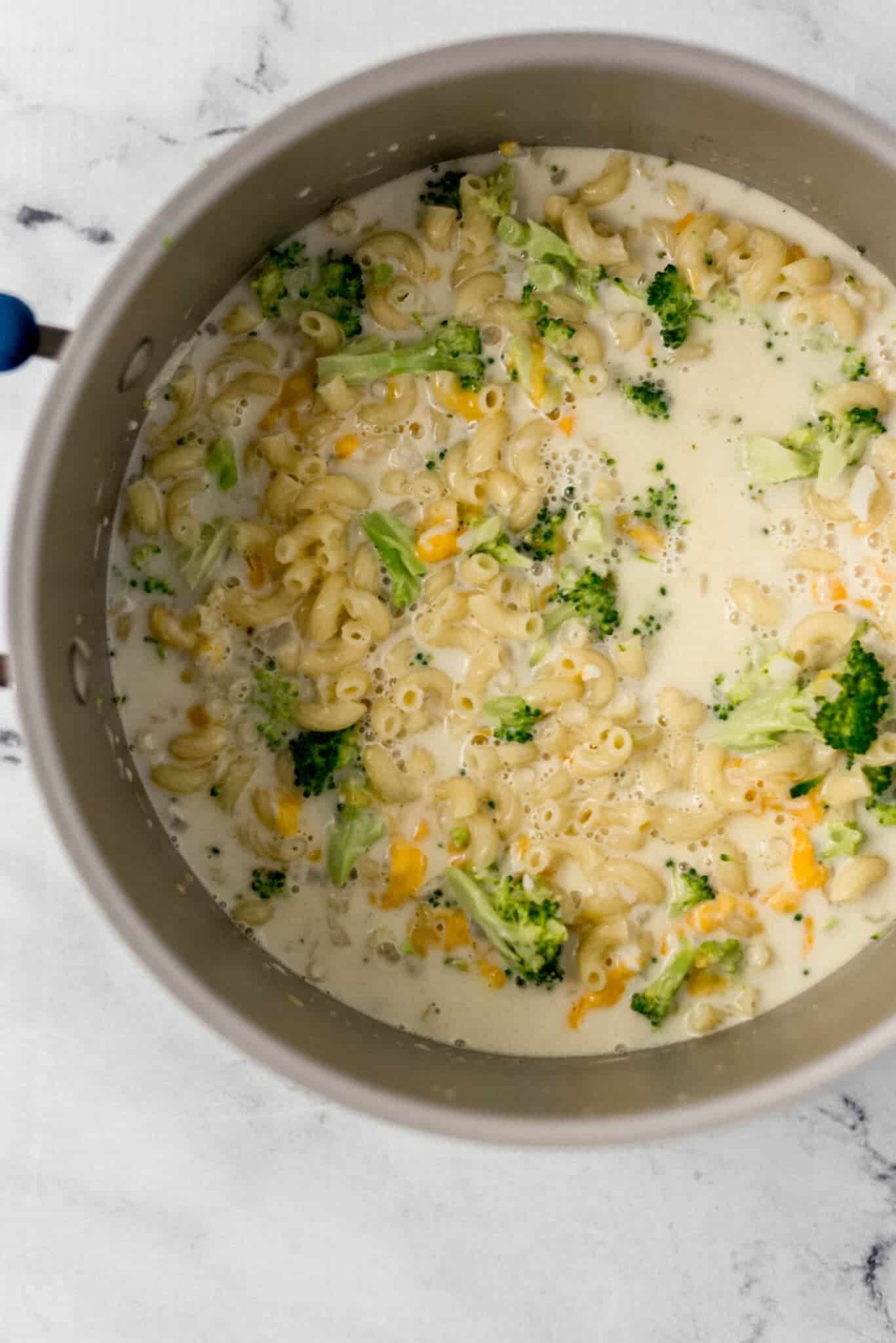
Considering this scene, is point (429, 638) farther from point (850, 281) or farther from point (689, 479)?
point (850, 281)

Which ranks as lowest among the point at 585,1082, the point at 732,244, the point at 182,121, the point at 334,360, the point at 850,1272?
the point at 850,1272

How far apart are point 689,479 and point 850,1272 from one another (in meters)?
1.15

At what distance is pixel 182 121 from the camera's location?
1.85 m

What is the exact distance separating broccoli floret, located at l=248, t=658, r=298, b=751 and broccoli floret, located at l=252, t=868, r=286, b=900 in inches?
6.8

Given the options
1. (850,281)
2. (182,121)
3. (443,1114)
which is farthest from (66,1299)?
(850,281)

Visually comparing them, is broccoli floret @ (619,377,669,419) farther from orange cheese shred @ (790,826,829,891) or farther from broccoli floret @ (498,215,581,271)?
orange cheese shred @ (790,826,829,891)

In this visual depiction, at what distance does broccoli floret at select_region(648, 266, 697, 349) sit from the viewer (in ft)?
5.94

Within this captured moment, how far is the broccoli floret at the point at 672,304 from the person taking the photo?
1.81m

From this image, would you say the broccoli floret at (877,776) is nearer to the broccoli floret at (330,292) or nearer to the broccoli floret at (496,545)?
the broccoli floret at (496,545)

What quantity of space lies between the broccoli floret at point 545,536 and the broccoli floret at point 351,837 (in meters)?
0.43

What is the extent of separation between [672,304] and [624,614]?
0.43 meters

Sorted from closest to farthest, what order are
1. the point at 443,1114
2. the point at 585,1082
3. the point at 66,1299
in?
the point at 443,1114, the point at 585,1082, the point at 66,1299

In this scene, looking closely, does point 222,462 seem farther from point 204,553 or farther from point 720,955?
point 720,955

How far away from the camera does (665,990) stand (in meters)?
1.86
